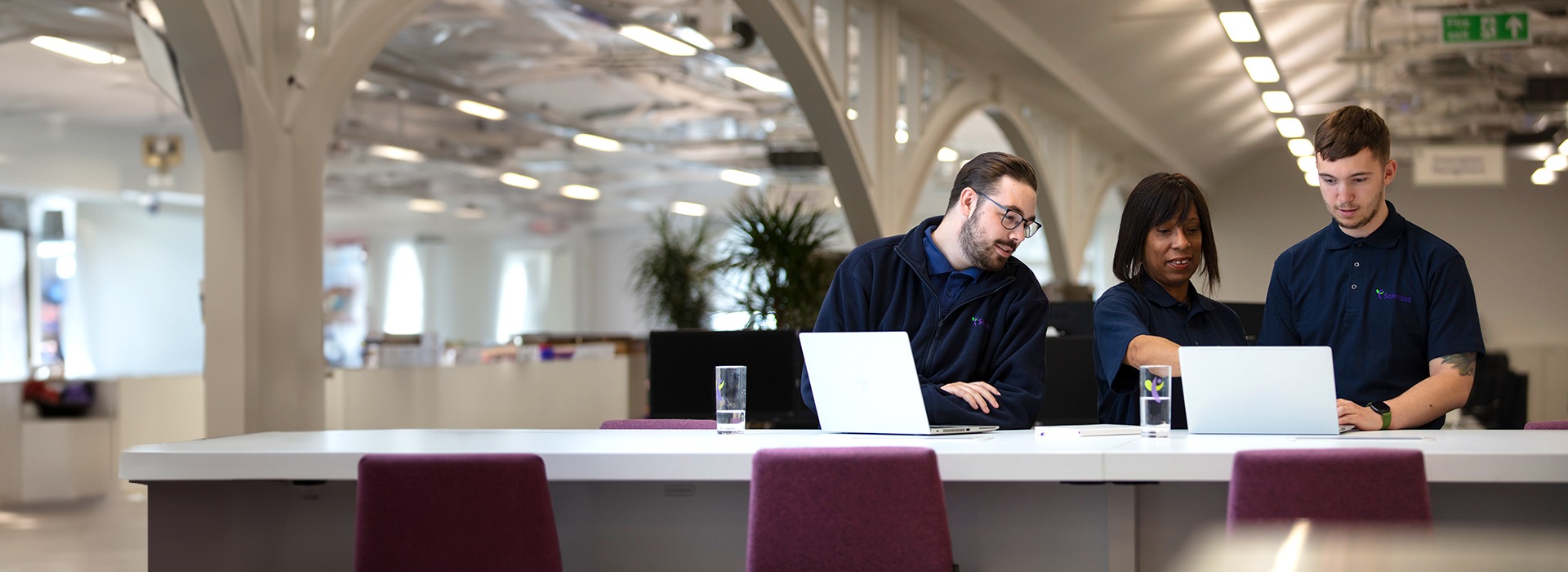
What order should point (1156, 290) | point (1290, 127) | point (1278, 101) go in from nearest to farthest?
point (1156, 290)
point (1278, 101)
point (1290, 127)

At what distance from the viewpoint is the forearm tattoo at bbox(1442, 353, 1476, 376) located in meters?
2.88

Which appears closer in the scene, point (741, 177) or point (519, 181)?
point (519, 181)

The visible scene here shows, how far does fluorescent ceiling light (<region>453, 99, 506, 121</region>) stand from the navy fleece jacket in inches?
398

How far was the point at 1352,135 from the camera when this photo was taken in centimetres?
289

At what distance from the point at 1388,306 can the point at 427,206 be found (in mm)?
19382

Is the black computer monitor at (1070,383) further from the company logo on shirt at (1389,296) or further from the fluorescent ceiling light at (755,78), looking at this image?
the fluorescent ceiling light at (755,78)

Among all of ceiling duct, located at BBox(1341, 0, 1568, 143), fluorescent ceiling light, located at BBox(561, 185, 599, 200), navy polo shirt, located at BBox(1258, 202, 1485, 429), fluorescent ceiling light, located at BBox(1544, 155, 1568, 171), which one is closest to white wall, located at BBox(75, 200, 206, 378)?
fluorescent ceiling light, located at BBox(561, 185, 599, 200)

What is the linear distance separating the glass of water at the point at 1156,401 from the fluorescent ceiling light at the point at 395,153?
13392 millimetres

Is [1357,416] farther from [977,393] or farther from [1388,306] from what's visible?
[977,393]

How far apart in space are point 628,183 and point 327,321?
5.01m

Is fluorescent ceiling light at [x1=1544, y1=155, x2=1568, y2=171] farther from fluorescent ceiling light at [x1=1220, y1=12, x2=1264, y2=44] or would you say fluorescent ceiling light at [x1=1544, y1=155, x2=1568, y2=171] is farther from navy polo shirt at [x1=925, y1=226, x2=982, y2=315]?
navy polo shirt at [x1=925, y1=226, x2=982, y2=315]

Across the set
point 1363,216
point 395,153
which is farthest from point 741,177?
point 1363,216

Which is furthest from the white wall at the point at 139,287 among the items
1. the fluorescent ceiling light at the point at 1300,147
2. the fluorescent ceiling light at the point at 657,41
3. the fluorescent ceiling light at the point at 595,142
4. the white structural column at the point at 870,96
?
the fluorescent ceiling light at the point at 1300,147

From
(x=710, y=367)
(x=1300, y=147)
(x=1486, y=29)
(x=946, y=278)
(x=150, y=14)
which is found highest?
(x=1486, y=29)
